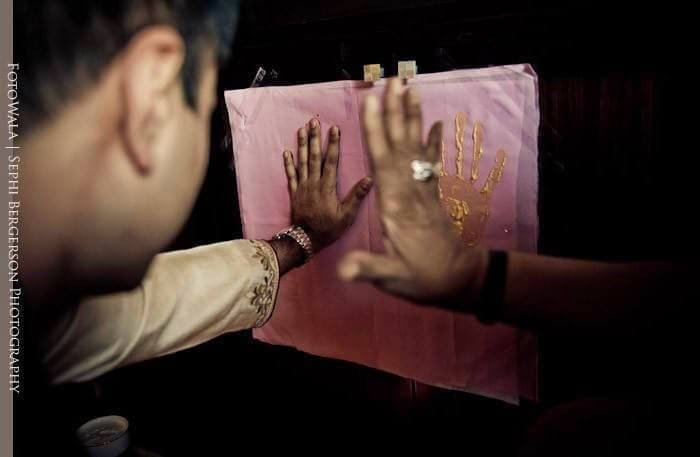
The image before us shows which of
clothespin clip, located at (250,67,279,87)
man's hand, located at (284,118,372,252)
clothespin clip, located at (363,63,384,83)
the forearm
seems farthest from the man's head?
the forearm

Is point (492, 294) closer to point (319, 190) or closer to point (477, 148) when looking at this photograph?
point (477, 148)

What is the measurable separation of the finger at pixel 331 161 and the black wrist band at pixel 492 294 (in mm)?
612

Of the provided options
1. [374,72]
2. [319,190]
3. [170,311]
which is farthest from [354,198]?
[170,311]

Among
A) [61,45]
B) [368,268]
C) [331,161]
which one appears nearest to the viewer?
[368,268]

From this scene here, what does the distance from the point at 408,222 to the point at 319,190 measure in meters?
0.58

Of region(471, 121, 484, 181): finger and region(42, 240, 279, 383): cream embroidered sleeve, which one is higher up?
region(471, 121, 484, 181): finger

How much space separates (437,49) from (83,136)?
0.78 m

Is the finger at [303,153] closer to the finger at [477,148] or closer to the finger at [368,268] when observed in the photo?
the finger at [477,148]

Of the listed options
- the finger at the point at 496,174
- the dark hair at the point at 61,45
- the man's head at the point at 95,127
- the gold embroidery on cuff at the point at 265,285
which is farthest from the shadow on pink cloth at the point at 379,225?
the dark hair at the point at 61,45

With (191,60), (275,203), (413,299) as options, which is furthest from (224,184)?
(413,299)

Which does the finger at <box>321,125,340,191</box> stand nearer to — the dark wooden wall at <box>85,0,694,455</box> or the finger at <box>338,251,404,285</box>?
the dark wooden wall at <box>85,0,694,455</box>

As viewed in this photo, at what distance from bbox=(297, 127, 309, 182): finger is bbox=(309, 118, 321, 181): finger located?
15mm

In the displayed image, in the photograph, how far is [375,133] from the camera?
81 centimetres

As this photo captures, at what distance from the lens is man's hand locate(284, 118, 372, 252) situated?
132cm
